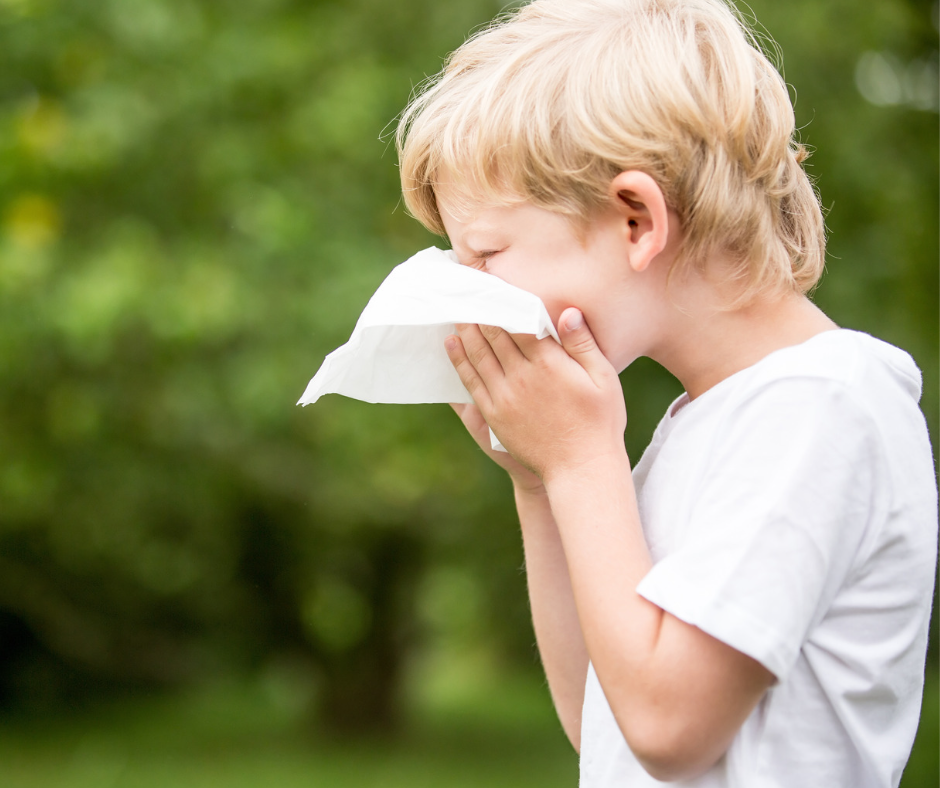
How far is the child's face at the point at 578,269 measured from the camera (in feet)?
4.23

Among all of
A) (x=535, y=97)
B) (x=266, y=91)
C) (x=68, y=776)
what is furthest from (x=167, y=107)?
(x=68, y=776)

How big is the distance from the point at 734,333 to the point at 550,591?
1.86 feet

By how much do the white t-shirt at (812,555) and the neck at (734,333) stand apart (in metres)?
0.06

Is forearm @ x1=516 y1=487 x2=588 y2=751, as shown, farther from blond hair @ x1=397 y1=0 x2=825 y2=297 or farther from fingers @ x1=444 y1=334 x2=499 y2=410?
blond hair @ x1=397 y1=0 x2=825 y2=297

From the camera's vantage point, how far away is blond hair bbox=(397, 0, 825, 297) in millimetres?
1265

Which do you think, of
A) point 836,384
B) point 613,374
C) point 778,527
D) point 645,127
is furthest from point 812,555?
point 645,127

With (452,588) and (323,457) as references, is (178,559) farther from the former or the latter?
(452,588)

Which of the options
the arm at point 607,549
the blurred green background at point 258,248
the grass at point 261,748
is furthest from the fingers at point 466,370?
the grass at point 261,748

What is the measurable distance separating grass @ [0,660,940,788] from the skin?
4839 millimetres

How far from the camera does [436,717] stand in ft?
37.3

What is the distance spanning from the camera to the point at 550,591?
1630mm

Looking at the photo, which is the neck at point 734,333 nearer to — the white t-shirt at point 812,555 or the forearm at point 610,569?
the white t-shirt at point 812,555

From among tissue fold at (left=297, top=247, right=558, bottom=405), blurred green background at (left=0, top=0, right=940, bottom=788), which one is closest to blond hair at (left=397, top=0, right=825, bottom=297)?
tissue fold at (left=297, top=247, right=558, bottom=405)

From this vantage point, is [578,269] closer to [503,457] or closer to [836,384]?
[836,384]
